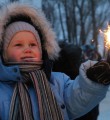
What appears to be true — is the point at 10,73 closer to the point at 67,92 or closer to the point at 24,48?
the point at 24,48

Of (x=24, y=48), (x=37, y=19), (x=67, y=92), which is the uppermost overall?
(x=37, y=19)

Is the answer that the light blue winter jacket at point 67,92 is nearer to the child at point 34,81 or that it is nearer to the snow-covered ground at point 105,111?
the child at point 34,81

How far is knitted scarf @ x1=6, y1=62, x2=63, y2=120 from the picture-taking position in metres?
2.23

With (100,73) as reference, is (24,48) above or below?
above

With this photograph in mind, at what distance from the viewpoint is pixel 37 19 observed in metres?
2.68

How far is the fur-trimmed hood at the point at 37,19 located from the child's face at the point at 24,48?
148 mm

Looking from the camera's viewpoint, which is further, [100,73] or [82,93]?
[82,93]

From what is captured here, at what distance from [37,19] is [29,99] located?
631 mm

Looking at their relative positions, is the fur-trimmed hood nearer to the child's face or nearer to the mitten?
the child's face

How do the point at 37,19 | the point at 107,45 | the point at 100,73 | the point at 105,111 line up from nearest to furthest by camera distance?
the point at 107,45 → the point at 100,73 → the point at 37,19 → the point at 105,111

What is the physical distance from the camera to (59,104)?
2355 mm

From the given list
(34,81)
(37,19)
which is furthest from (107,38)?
(37,19)

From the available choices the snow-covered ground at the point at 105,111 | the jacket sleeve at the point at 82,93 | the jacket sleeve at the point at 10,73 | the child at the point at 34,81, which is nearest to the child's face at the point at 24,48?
the child at the point at 34,81

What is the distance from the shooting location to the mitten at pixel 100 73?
2164mm
